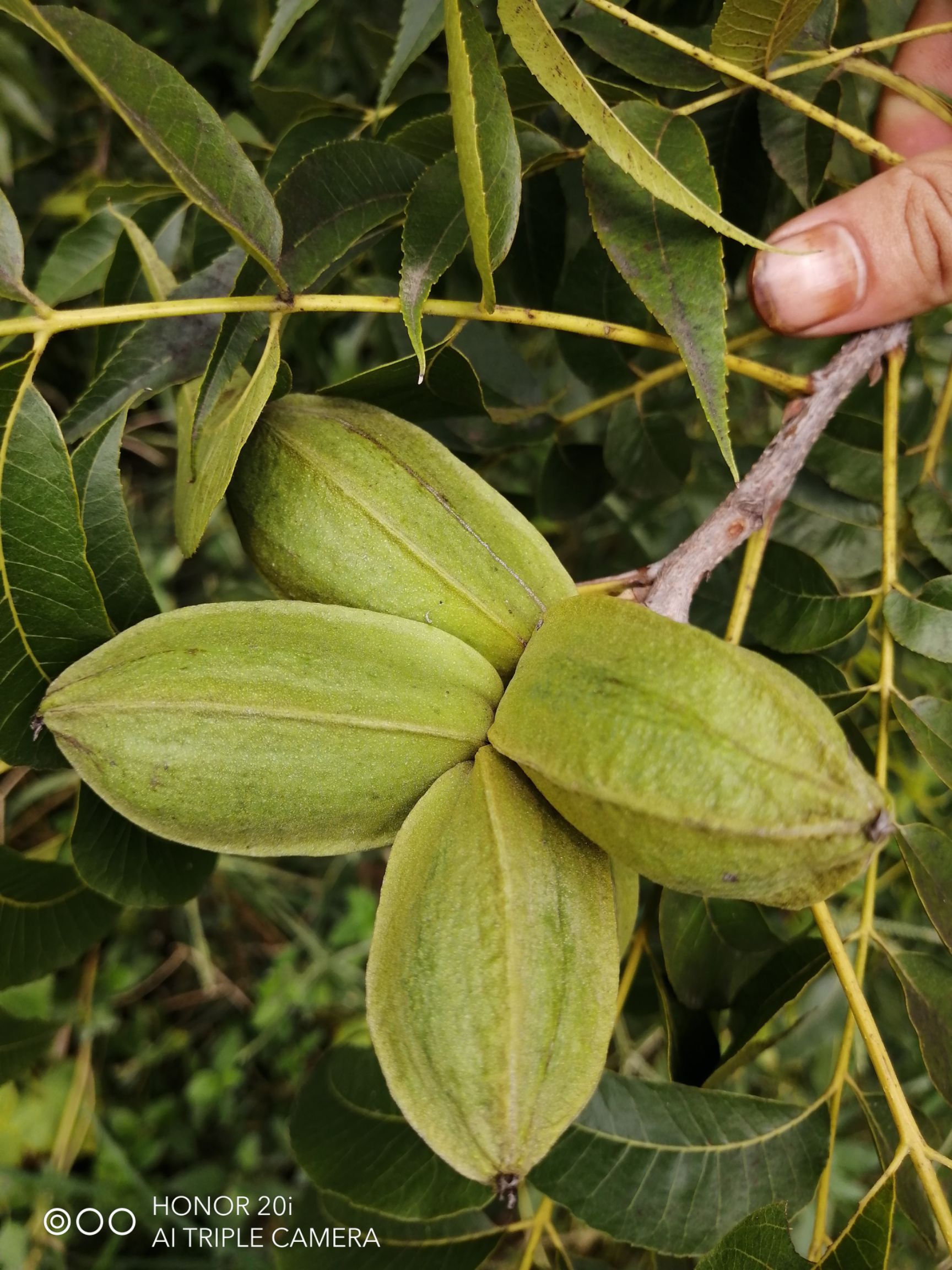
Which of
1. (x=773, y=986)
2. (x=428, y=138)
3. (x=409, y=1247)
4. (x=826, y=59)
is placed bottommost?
(x=409, y=1247)

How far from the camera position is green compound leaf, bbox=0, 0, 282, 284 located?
1159 mm

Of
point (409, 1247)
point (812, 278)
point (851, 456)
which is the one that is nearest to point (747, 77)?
point (812, 278)

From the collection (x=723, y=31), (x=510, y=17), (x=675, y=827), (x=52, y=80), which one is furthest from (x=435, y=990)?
(x=52, y=80)

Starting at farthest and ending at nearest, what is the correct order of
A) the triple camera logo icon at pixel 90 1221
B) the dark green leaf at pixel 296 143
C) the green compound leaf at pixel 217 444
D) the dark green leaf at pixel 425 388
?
the triple camera logo icon at pixel 90 1221 < the dark green leaf at pixel 296 143 < the dark green leaf at pixel 425 388 < the green compound leaf at pixel 217 444

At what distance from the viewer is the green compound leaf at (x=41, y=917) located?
1.73 m

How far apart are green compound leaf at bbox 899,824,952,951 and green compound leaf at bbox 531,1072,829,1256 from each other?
1.40 feet

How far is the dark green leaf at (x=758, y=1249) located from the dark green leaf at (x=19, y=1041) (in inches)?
56.4

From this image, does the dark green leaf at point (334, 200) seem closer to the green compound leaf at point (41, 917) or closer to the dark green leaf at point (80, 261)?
the dark green leaf at point (80, 261)

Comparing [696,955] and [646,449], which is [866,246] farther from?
[696,955]

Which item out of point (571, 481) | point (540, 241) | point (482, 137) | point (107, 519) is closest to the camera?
point (482, 137)

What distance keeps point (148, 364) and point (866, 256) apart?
126cm

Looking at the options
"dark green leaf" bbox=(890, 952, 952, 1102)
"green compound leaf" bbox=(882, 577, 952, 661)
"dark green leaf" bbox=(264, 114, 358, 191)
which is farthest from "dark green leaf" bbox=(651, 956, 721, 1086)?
"dark green leaf" bbox=(264, 114, 358, 191)

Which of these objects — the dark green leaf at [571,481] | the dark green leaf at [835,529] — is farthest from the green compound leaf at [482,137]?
the dark green leaf at [835,529]

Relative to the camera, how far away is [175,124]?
1.25 metres
